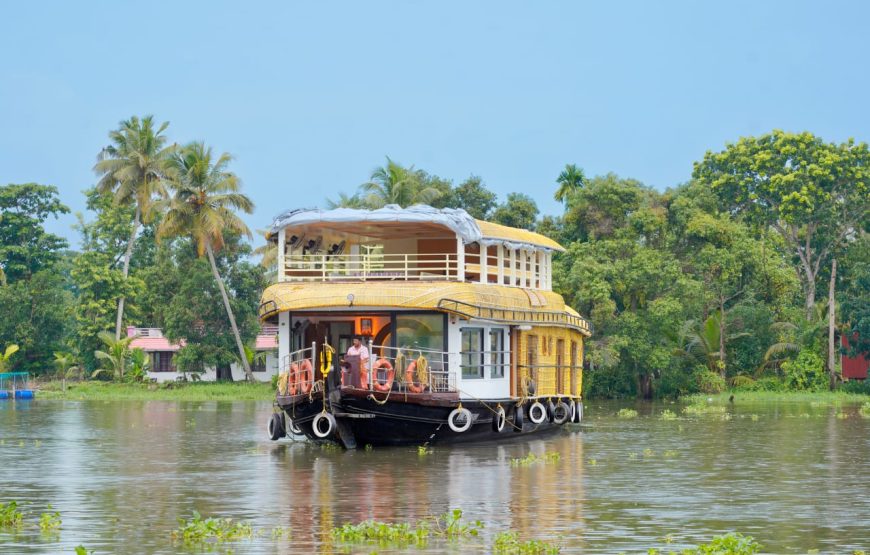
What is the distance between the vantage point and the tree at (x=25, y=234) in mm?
69625

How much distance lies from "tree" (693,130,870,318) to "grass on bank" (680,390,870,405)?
7182 mm

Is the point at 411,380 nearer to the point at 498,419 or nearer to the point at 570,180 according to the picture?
the point at 498,419

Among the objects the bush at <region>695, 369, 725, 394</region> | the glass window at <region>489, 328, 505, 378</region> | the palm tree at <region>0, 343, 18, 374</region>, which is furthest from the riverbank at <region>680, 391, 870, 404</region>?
the palm tree at <region>0, 343, 18, 374</region>

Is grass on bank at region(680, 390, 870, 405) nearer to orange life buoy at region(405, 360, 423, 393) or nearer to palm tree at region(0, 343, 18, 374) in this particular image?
orange life buoy at region(405, 360, 423, 393)

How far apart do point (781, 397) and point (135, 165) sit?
105 feet

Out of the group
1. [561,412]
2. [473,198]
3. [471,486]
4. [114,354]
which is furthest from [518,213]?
[471,486]

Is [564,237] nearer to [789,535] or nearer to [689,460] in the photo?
[689,460]

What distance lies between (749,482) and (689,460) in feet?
13.9

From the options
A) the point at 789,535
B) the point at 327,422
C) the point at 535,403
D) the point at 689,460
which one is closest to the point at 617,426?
the point at 535,403

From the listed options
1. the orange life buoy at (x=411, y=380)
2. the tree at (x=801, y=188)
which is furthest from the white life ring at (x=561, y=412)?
the tree at (x=801, y=188)

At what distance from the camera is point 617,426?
37.5 meters

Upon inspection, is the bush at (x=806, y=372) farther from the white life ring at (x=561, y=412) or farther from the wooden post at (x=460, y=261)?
the wooden post at (x=460, y=261)

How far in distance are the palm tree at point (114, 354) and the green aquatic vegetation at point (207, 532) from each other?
46763mm

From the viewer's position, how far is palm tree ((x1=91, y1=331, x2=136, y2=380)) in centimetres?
6256
